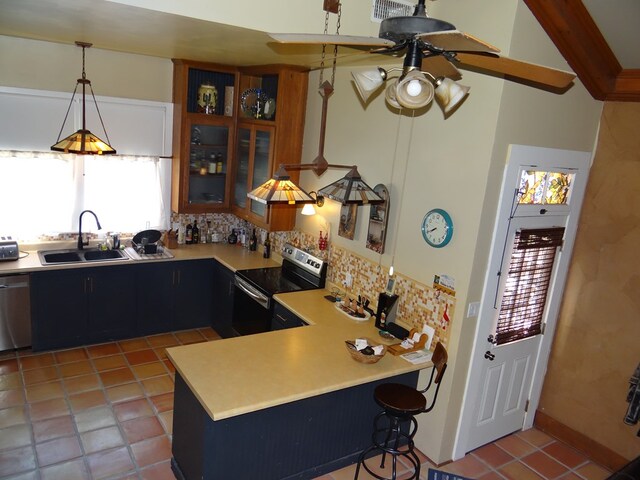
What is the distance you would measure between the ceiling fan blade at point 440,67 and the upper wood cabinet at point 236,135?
270 cm

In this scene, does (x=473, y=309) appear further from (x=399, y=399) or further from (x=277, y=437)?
(x=277, y=437)

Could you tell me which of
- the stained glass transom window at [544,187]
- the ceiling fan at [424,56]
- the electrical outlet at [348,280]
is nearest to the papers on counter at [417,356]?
the electrical outlet at [348,280]

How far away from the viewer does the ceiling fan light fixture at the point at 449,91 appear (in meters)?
2.17

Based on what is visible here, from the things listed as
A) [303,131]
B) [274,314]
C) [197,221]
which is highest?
[303,131]

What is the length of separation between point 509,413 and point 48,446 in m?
3.46

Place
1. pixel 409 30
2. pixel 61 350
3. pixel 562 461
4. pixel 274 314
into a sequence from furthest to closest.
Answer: pixel 61 350 → pixel 274 314 → pixel 562 461 → pixel 409 30

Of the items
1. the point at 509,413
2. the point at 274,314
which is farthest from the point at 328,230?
the point at 509,413

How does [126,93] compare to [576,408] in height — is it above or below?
above

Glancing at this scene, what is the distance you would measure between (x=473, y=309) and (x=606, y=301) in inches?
45.2

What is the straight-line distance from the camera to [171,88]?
17.3ft

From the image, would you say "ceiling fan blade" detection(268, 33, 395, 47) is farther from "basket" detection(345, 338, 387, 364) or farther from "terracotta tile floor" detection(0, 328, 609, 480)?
"terracotta tile floor" detection(0, 328, 609, 480)

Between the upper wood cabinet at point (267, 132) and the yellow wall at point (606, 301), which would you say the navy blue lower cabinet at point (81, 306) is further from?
the yellow wall at point (606, 301)

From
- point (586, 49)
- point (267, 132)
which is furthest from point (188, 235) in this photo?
point (586, 49)

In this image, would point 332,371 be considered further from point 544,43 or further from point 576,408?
point 544,43
